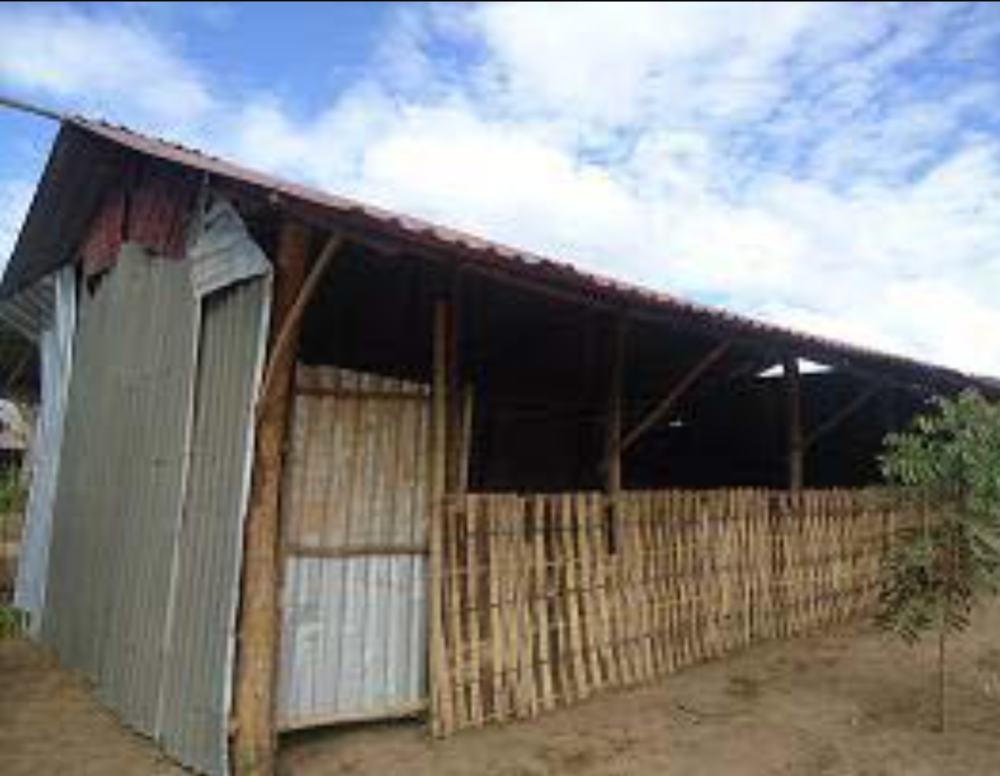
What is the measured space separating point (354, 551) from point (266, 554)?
0.66 metres

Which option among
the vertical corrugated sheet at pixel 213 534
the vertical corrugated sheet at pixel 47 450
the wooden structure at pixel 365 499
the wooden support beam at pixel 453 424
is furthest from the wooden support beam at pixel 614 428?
the vertical corrugated sheet at pixel 47 450

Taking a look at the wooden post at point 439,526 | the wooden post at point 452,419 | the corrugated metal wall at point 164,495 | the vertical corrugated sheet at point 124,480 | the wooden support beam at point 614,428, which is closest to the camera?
the corrugated metal wall at point 164,495

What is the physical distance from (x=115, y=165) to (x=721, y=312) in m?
5.13

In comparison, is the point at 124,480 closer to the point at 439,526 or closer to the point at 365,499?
the point at 365,499

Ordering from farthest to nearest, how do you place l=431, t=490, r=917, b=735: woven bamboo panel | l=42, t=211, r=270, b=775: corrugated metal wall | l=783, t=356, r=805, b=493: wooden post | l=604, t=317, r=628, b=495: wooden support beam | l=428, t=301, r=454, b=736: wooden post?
l=783, t=356, r=805, b=493: wooden post
l=604, t=317, r=628, b=495: wooden support beam
l=431, t=490, r=917, b=735: woven bamboo panel
l=428, t=301, r=454, b=736: wooden post
l=42, t=211, r=270, b=775: corrugated metal wall

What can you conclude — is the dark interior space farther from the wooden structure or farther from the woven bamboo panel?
the woven bamboo panel

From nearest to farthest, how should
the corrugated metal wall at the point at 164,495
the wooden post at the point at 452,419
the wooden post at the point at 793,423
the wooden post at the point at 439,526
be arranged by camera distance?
the corrugated metal wall at the point at 164,495 → the wooden post at the point at 439,526 → the wooden post at the point at 452,419 → the wooden post at the point at 793,423

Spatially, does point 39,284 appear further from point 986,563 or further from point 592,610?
point 986,563

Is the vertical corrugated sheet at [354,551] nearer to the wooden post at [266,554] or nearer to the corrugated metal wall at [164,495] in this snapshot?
the wooden post at [266,554]

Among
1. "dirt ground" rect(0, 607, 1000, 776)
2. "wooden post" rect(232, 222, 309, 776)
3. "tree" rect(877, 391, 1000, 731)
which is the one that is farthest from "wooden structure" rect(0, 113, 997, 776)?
"tree" rect(877, 391, 1000, 731)

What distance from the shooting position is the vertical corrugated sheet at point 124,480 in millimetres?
6973

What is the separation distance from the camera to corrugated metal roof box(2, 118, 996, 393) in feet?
16.9

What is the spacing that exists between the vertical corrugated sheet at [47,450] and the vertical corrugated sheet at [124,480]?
1.04 feet

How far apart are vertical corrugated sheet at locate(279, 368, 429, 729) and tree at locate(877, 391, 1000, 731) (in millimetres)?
3222
